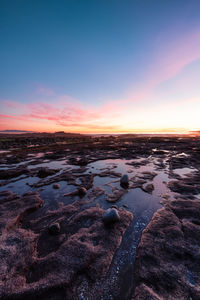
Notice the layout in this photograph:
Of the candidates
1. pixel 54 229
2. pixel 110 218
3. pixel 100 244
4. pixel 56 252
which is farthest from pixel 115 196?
pixel 56 252

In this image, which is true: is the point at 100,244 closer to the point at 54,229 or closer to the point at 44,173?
the point at 54,229

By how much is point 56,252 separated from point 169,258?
9.62ft

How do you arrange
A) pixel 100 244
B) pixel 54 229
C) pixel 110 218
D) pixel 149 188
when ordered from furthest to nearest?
pixel 149 188, pixel 110 218, pixel 54 229, pixel 100 244

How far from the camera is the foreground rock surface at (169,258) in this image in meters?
2.34

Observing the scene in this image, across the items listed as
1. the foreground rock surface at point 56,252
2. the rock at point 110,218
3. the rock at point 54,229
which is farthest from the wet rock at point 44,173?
the rock at point 110,218

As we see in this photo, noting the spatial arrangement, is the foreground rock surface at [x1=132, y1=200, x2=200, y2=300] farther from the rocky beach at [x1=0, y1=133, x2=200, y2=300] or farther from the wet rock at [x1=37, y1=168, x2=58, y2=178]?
the wet rock at [x1=37, y1=168, x2=58, y2=178]

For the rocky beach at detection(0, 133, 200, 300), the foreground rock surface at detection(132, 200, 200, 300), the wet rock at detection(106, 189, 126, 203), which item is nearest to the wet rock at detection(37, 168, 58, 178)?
the rocky beach at detection(0, 133, 200, 300)

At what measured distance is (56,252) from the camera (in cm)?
322

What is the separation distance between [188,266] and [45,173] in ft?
31.6

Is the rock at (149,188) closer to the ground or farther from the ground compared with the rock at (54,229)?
closer to the ground

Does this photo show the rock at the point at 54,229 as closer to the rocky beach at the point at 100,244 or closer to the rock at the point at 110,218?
the rocky beach at the point at 100,244

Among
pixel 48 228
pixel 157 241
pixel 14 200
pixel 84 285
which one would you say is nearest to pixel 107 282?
pixel 84 285

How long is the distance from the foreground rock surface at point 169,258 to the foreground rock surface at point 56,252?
30.7 inches

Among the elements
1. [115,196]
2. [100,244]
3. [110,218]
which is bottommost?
[115,196]
